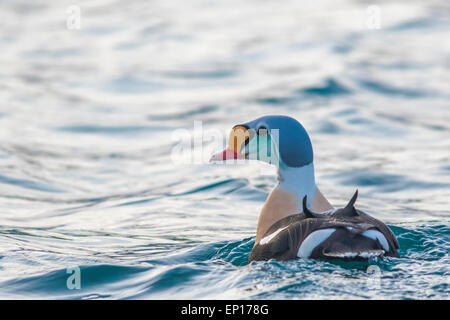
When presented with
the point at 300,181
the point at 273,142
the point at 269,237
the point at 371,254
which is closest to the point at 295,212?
the point at 300,181

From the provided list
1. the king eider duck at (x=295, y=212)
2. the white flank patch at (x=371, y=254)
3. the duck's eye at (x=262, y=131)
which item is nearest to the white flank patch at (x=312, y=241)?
the king eider duck at (x=295, y=212)

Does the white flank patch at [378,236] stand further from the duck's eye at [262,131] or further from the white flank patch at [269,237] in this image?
the duck's eye at [262,131]

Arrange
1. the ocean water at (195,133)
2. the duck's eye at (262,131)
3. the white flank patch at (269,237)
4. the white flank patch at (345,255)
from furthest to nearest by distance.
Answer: the duck's eye at (262,131)
the ocean water at (195,133)
the white flank patch at (269,237)
the white flank patch at (345,255)

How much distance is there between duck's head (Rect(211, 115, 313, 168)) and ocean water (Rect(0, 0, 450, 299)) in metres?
0.89

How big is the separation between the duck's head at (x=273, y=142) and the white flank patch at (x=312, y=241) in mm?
987

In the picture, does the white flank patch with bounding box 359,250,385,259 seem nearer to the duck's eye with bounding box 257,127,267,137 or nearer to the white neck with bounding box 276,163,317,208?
the white neck with bounding box 276,163,317,208

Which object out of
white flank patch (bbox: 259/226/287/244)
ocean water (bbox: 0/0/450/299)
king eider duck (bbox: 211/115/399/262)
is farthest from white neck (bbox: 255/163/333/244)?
ocean water (bbox: 0/0/450/299)

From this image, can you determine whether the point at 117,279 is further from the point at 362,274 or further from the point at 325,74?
the point at 325,74

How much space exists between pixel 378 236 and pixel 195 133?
8.38 m

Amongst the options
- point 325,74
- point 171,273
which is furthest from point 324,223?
point 325,74

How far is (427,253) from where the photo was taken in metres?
7.24

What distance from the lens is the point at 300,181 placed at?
693 centimetres

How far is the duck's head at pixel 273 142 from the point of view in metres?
6.89

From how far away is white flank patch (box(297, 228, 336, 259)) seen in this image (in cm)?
599
